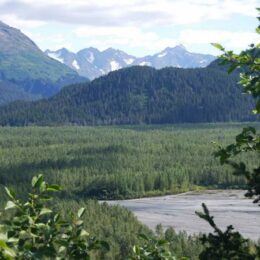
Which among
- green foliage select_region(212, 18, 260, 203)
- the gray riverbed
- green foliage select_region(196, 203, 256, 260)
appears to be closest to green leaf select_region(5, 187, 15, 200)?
green foliage select_region(196, 203, 256, 260)

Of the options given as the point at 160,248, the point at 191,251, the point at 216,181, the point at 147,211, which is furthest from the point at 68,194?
the point at 160,248

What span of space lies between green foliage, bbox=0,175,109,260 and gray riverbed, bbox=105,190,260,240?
82.6 meters

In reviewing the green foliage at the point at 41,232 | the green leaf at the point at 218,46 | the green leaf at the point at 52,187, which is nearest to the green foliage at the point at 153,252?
the green foliage at the point at 41,232

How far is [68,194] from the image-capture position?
476 feet

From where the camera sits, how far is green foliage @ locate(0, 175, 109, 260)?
7477 millimetres

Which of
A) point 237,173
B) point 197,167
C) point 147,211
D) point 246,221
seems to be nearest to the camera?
point 237,173

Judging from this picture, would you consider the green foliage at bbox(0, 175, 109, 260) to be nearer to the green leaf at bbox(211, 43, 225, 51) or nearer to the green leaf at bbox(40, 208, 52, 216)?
the green leaf at bbox(40, 208, 52, 216)

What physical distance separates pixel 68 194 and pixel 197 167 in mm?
47913

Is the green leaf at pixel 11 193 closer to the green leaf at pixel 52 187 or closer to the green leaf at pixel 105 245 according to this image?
the green leaf at pixel 52 187

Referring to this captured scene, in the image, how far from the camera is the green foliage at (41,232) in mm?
7477

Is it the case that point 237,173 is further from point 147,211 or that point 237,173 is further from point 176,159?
point 176,159

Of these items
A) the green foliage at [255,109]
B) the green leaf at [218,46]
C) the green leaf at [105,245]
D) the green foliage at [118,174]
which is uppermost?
the green leaf at [218,46]

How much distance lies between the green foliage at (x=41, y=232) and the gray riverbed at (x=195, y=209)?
82.6 meters

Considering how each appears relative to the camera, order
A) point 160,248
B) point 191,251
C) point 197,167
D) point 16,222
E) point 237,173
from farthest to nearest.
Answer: point 197,167 < point 191,251 < point 160,248 < point 237,173 < point 16,222
